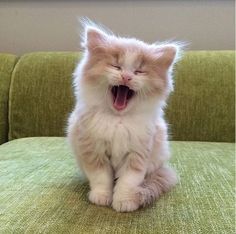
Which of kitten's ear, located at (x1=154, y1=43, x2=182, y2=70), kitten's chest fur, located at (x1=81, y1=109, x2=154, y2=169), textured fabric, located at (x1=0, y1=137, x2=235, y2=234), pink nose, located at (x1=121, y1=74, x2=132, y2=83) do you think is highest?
kitten's ear, located at (x1=154, y1=43, x2=182, y2=70)

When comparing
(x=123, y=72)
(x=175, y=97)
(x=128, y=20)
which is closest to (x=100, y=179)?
(x=123, y=72)

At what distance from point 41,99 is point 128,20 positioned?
636 mm

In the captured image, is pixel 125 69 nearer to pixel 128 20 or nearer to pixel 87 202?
pixel 87 202

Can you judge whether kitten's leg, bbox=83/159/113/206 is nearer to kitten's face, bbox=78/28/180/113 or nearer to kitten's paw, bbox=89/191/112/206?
kitten's paw, bbox=89/191/112/206

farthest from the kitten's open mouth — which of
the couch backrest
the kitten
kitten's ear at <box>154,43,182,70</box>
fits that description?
the couch backrest

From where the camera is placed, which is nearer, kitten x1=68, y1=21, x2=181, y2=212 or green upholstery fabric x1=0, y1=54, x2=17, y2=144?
kitten x1=68, y1=21, x2=181, y2=212

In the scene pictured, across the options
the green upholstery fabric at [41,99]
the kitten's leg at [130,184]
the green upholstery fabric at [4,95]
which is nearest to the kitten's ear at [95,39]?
the kitten's leg at [130,184]

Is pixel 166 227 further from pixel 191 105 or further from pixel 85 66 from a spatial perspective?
pixel 191 105

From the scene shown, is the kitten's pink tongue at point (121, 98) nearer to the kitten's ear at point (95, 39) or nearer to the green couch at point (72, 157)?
the kitten's ear at point (95, 39)

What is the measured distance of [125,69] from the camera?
0.95 m

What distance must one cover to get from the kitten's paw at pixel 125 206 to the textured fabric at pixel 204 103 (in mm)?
851

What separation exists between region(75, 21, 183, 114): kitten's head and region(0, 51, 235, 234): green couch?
10.2 inches

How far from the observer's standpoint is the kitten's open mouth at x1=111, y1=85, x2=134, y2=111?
99cm

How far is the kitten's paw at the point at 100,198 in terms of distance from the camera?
0.95m
